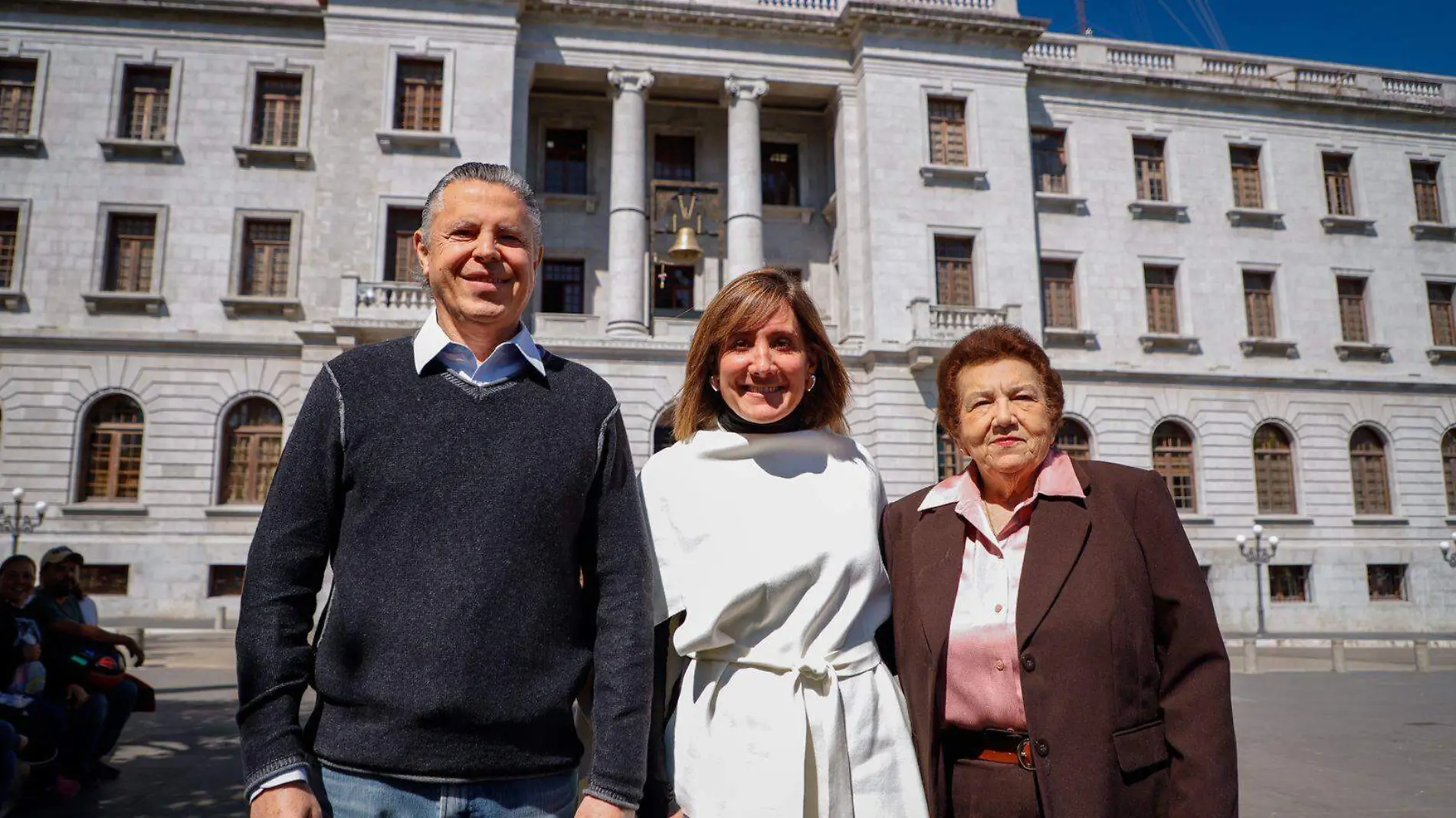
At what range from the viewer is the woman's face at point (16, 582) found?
6.41 metres

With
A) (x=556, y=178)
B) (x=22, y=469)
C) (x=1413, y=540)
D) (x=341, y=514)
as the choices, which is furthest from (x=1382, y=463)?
(x=22, y=469)

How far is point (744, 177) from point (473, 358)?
2112cm

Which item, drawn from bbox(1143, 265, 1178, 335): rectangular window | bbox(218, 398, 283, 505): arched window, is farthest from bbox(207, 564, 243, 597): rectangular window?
bbox(1143, 265, 1178, 335): rectangular window

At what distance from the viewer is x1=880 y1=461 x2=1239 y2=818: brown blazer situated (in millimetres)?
2398

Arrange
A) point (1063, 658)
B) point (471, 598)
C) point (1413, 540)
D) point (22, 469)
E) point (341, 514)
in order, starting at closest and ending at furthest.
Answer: point (471, 598) → point (341, 514) → point (1063, 658) → point (22, 469) → point (1413, 540)

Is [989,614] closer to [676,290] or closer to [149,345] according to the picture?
[676,290]

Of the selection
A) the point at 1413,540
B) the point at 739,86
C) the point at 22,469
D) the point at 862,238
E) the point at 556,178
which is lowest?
the point at 1413,540

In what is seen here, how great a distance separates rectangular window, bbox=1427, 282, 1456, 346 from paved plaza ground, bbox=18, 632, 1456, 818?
680 inches

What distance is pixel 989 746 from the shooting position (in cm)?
258

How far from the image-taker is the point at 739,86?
22.9m

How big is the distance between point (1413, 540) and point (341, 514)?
30.5 meters

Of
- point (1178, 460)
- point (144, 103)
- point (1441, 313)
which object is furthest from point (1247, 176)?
point (144, 103)

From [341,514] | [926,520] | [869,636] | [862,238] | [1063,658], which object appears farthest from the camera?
[862,238]

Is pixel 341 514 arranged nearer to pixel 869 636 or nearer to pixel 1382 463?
pixel 869 636
